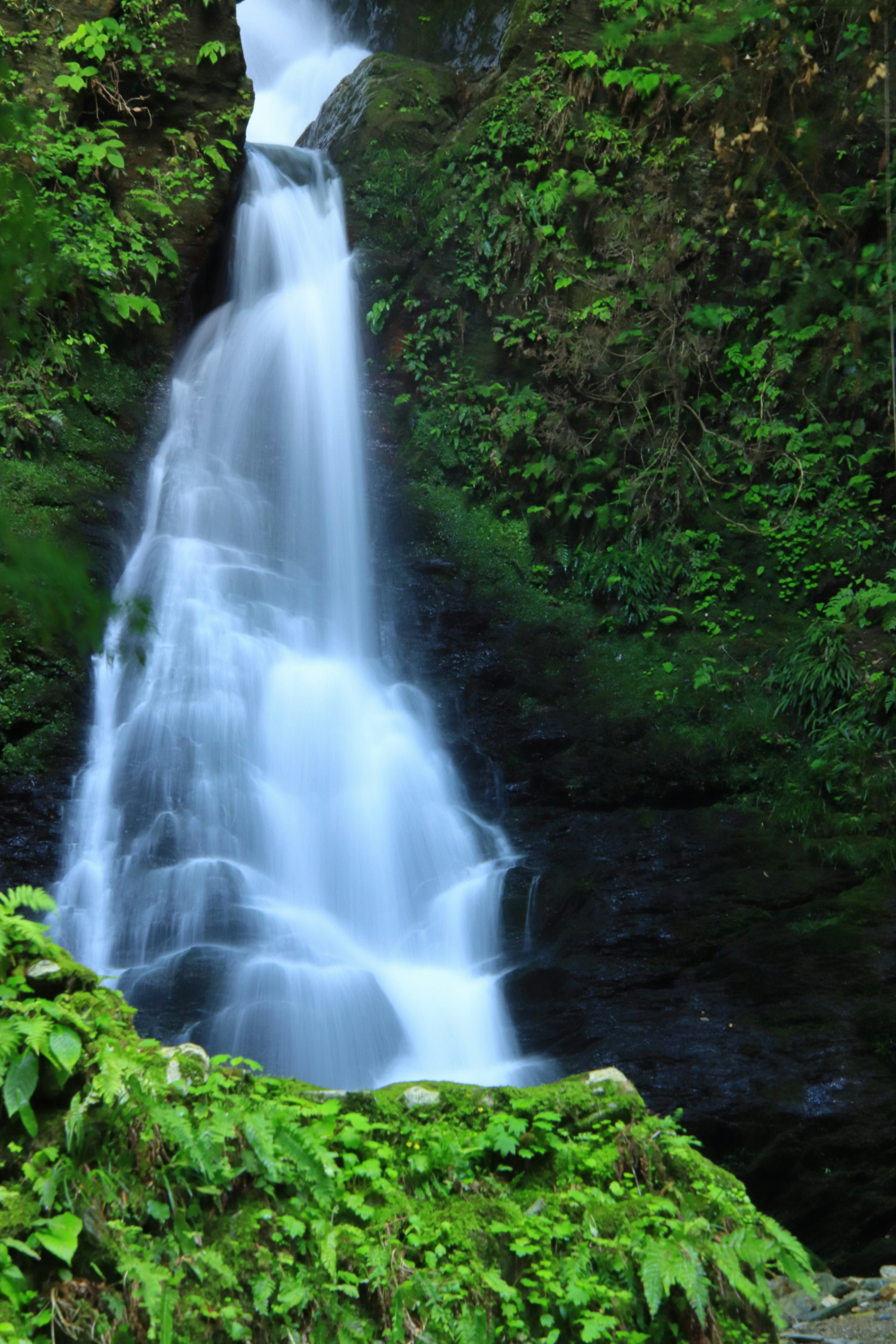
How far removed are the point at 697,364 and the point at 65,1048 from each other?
9.77m

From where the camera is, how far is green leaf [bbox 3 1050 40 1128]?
8.21 ft

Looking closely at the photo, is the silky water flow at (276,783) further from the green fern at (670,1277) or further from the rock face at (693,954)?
the green fern at (670,1277)

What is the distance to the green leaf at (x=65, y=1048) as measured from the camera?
8.46 feet

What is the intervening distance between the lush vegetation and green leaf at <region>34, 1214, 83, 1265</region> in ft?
17.9

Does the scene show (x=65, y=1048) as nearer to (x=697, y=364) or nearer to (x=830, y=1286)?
(x=830, y=1286)

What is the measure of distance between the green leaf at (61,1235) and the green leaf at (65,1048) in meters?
0.37

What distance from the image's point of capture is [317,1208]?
111 inches

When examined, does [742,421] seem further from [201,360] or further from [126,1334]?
[126,1334]

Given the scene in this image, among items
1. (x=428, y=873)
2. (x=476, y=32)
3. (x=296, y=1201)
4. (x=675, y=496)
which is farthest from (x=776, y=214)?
(x=296, y=1201)

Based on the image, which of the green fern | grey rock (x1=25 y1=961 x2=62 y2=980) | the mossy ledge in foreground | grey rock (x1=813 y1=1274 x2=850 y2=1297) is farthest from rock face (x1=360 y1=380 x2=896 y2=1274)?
grey rock (x1=25 y1=961 x2=62 y2=980)

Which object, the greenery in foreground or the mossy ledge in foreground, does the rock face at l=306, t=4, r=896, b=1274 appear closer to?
the greenery in foreground

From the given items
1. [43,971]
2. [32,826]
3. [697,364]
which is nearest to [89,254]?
[32,826]

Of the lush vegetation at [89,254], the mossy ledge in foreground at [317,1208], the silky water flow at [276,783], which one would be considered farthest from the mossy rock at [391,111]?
the mossy ledge in foreground at [317,1208]

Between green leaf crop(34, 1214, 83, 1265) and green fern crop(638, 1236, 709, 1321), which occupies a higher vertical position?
green leaf crop(34, 1214, 83, 1265)
